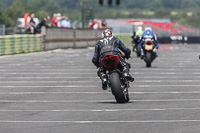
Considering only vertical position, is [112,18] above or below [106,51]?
below

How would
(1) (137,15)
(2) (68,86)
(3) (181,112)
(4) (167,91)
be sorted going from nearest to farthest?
1. (3) (181,112)
2. (4) (167,91)
3. (2) (68,86)
4. (1) (137,15)

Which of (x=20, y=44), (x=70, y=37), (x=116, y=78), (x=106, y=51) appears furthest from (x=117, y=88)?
(x=70, y=37)

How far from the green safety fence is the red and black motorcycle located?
1714cm

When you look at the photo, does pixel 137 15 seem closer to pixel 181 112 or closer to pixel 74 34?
pixel 74 34

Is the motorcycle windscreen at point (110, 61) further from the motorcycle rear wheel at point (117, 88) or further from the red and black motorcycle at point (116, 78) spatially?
the motorcycle rear wheel at point (117, 88)

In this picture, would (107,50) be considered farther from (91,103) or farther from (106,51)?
(91,103)

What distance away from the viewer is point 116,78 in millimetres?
12016

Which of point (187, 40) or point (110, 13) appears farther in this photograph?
point (110, 13)

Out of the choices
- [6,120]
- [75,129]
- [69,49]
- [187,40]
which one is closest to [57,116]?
[6,120]

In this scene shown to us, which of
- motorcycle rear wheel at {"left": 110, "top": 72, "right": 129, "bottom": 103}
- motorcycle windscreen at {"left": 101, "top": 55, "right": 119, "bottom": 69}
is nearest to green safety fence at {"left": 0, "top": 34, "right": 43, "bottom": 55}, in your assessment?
motorcycle windscreen at {"left": 101, "top": 55, "right": 119, "bottom": 69}

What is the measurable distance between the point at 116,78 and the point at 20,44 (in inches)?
790

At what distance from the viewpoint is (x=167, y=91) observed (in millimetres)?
14477

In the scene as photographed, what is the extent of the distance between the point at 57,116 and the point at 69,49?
28.9 metres

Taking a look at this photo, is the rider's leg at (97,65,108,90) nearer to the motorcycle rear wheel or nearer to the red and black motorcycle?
the red and black motorcycle
